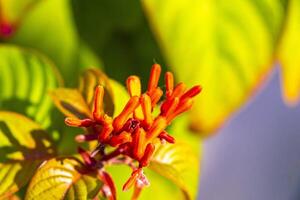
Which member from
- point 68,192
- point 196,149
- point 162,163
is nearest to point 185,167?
point 162,163

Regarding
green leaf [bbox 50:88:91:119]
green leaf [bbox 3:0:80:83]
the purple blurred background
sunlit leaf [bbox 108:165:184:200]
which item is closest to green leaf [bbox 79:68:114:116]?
green leaf [bbox 50:88:91:119]

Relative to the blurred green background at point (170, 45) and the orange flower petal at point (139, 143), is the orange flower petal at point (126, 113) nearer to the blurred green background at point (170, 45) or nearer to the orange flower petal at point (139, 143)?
the orange flower petal at point (139, 143)

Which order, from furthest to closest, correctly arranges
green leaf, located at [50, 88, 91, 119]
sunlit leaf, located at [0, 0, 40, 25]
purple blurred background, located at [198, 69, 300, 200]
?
1. purple blurred background, located at [198, 69, 300, 200]
2. sunlit leaf, located at [0, 0, 40, 25]
3. green leaf, located at [50, 88, 91, 119]

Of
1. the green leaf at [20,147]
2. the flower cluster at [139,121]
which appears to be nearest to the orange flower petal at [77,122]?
the flower cluster at [139,121]

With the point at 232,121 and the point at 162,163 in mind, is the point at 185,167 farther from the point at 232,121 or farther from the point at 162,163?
the point at 232,121

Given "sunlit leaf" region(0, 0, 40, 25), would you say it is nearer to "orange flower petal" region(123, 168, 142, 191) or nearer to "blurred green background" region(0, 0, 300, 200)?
→ "blurred green background" region(0, 0, 300, 200)

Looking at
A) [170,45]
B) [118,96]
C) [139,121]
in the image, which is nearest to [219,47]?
[170,45]

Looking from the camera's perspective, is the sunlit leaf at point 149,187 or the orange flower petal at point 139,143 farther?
the sunlit leaf at point 149,187
